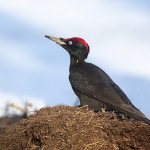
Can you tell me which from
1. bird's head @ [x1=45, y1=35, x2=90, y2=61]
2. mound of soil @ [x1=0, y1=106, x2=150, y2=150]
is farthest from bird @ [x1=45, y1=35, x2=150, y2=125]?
mound of soil @ [x1=0, y1=106, x2=150, y2=150]

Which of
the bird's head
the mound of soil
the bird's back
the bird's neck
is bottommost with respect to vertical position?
the mound of soil

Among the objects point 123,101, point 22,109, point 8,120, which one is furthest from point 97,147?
point 8,120

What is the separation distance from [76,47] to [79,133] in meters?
3.54

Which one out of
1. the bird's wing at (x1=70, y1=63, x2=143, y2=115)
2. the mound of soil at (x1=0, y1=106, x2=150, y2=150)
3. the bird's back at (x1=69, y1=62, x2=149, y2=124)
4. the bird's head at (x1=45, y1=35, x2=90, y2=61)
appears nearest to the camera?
the mound of soil at (x1=0, y1=106, x2=150, y2=150)

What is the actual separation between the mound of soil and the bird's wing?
1.19m

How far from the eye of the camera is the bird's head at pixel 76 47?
516 inches

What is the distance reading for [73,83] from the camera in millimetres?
12445

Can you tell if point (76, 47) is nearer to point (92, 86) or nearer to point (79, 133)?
point (92, 86)

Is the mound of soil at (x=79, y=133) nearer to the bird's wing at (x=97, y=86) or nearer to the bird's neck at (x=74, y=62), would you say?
the bird's wing at (x=97, y=86)

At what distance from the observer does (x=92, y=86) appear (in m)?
12.2

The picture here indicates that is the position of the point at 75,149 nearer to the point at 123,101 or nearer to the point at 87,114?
the point at 87,114

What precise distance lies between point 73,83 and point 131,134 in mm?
2647

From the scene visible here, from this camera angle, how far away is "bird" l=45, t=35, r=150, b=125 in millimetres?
11516

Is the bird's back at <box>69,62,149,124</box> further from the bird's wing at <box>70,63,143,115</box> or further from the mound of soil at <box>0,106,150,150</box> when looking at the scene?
the mound of soil at <box>0,106,150,150</box>
